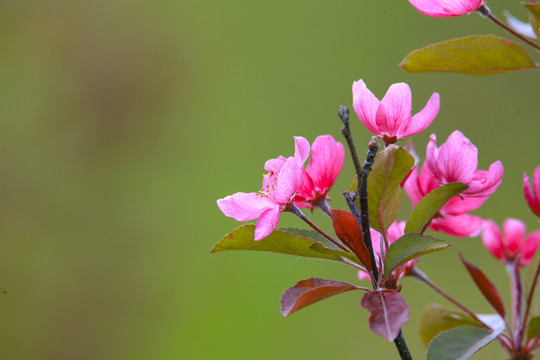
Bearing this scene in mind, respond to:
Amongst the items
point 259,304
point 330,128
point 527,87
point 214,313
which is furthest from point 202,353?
point 527,87

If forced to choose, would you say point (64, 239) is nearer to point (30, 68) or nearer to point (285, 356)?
point (30, 68)

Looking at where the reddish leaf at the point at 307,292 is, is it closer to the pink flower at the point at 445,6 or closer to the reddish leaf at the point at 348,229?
the reddish leaf at the point at 348,229

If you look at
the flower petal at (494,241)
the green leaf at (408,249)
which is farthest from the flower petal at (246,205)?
the flower petal at (494,241)

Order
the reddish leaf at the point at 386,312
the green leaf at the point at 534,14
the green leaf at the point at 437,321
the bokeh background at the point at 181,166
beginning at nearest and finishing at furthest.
→ 1. the reddish leaf at the point at 386,312
2. the green leaf at the point at 534,14
3. the green leaf at the point at 437,321
4. the bokeh background at the point at 181,166

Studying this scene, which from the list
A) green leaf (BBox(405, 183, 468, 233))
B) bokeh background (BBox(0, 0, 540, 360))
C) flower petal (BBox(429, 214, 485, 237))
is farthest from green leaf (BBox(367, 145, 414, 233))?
Answer: bokeh background (BBox(0, 0, 540, 360))

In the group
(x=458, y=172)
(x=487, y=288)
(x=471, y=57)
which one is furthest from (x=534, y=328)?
(x=471, y=57)
